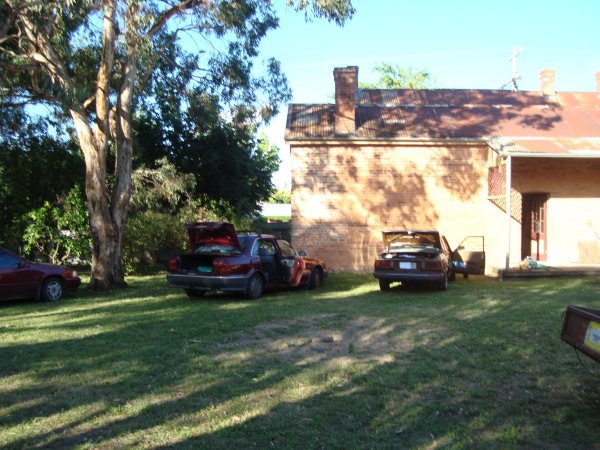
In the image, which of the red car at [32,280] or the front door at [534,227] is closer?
the red car at [32,280]

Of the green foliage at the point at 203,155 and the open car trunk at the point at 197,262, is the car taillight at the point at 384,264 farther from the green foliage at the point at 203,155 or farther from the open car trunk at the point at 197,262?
the green foliage at the point at 203,155

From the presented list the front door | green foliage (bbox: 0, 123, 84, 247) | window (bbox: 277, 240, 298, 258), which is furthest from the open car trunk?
the front door

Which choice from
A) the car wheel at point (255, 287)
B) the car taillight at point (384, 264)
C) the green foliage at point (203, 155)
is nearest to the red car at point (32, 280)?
the car wheel at point (255, 287)

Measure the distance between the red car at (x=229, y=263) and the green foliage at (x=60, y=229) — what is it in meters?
5.70

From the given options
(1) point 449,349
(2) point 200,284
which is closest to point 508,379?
(1) point 449,349

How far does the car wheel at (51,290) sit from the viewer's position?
11883 mm

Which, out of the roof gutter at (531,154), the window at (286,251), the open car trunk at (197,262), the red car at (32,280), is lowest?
the red car at (32,280)

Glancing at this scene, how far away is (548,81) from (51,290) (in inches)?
750

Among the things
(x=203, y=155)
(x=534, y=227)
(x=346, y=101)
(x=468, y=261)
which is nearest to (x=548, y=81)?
(x=534, y=227)

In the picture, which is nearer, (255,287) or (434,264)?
(255,287)

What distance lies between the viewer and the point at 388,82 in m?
49.7

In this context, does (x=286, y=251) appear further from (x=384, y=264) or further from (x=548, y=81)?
(x=548, y=81)

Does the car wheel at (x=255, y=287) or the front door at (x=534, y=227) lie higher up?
the front door at (x=534, y=227)

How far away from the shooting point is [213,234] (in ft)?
39.0
